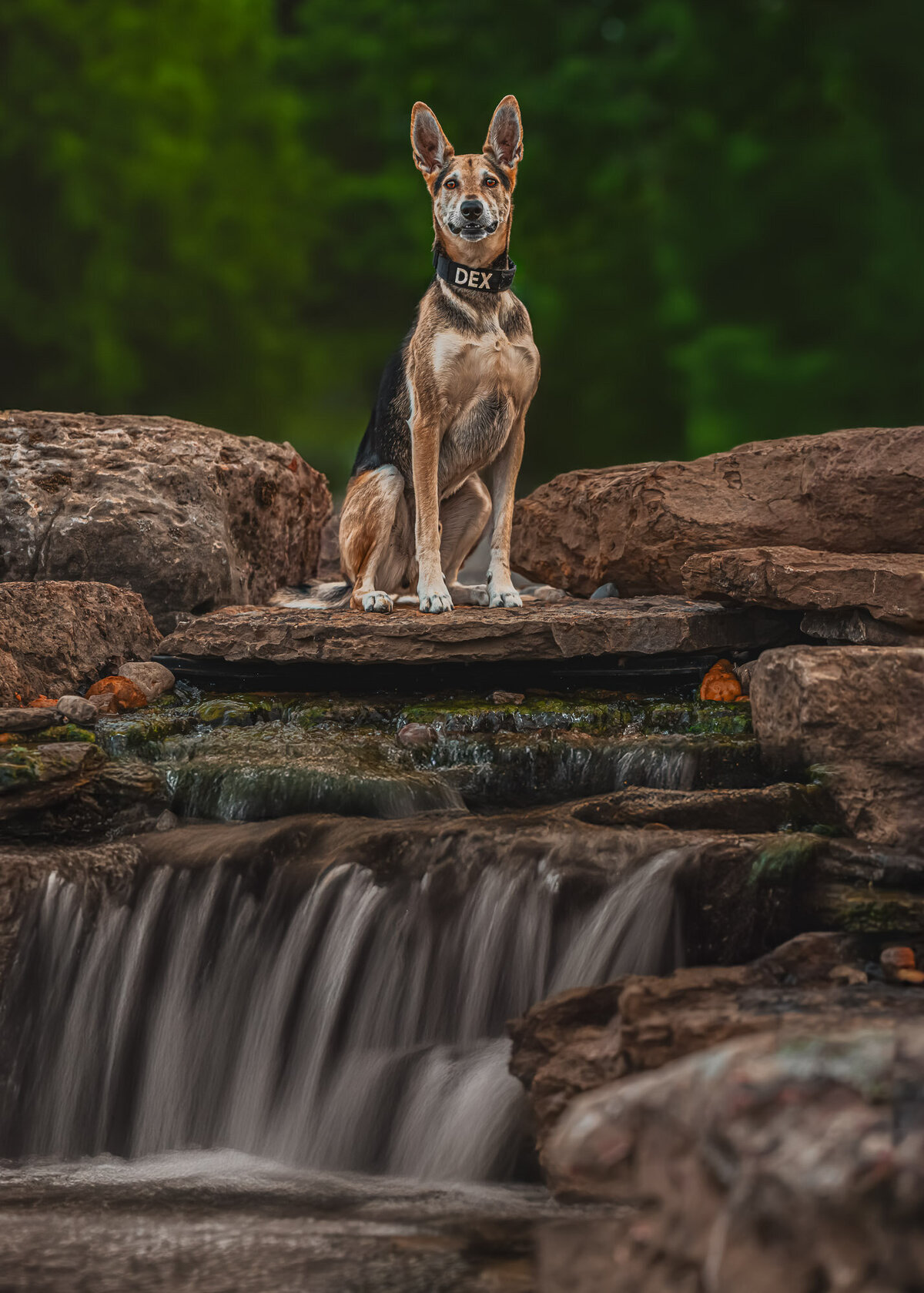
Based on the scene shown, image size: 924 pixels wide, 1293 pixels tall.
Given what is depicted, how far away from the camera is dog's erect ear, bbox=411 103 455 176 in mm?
4605

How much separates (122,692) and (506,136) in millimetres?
2682

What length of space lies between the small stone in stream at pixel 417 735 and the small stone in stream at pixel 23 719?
127 cm

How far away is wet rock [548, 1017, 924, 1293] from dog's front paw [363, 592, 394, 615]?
3.00 metres

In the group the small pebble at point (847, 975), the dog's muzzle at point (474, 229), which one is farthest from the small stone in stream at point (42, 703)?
the small pebble at point (847, 975)

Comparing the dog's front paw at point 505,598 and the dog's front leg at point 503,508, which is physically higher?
the dog's front leg at point 503,508

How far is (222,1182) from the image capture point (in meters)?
2.73

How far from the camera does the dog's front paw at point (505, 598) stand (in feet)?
15.8

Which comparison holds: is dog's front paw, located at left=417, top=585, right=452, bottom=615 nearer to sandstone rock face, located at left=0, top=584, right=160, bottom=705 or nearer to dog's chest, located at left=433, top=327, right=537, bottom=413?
dog's chest, located at left=433, top=327, right=537, bottom=413

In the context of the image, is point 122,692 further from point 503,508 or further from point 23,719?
point 503,508

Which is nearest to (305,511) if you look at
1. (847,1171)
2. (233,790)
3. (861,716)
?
(233,790)

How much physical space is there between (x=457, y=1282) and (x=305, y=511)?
4.99 m

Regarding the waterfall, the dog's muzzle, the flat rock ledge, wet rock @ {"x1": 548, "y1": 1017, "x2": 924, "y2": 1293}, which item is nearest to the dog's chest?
the dog's muzzle

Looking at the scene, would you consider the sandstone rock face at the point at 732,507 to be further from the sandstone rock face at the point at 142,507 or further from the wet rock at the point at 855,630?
the sandstone rock face at the point at 142,507

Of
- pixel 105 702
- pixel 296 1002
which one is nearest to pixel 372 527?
pixel 105 702
